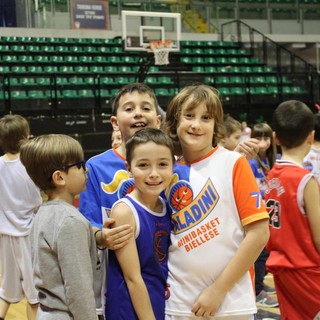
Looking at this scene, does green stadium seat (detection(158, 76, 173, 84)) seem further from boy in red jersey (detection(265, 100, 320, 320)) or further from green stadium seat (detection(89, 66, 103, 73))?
boy in red jersey (detection(265, 100, 320, 320))

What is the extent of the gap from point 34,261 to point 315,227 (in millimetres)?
1283

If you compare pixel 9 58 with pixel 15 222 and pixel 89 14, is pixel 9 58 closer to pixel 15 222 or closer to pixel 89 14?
pixel 89 14

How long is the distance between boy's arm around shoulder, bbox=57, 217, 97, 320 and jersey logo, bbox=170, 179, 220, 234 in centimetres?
37

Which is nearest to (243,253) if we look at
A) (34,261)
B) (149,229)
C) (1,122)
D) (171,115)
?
(149,229)

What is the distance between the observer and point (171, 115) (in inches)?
87.9

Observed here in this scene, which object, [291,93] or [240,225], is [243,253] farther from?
[291,93]

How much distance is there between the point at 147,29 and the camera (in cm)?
1436

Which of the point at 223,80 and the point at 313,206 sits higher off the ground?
the point at 223,80

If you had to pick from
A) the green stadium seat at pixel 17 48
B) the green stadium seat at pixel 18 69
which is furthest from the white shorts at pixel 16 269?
the green stadium seat at pixel 17 48

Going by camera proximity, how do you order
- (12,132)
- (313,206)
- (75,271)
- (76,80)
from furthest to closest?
(76,80) < (12,132) < (313,206) < (75,271)

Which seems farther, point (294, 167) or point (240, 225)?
point (294, 167)

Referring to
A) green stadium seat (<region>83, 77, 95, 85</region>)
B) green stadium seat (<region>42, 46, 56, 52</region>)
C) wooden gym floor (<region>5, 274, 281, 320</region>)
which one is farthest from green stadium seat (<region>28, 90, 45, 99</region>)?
wooden gym floor (<region>5, 274, 281, 320</region>)

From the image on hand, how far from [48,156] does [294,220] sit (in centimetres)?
122

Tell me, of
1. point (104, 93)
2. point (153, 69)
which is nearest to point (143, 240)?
point (104, 93)
